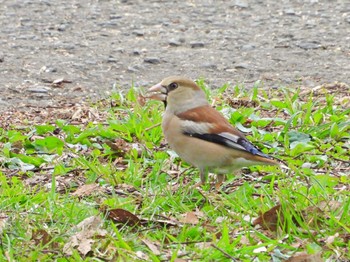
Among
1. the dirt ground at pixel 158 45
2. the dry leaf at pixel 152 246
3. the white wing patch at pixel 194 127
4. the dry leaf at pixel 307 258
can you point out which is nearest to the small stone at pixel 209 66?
the dirt ground at pixel 158 45

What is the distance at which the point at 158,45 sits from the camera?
9.13 metres

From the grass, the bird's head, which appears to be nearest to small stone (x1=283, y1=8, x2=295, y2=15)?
the grass

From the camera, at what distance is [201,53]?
895 cm

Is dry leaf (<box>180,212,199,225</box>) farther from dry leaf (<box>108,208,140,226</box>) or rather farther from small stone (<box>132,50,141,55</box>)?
small stone (<box>132,50,141,55</box>)

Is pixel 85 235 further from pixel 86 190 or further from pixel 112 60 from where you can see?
pixel 112 60

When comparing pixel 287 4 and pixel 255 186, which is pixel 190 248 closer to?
pixel 255 186

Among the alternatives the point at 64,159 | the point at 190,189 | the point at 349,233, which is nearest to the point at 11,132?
the point at 64,159

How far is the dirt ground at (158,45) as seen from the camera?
8.12m

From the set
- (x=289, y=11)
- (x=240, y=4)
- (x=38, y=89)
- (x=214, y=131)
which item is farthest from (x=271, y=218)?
(x=240, y=4)

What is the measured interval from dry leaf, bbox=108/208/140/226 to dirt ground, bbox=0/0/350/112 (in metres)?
2.51

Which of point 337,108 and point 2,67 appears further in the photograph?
point 2,67

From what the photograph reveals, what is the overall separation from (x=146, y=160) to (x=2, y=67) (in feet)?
8.83

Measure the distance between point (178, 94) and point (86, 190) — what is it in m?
0.87

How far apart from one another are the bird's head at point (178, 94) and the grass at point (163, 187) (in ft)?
1.19
